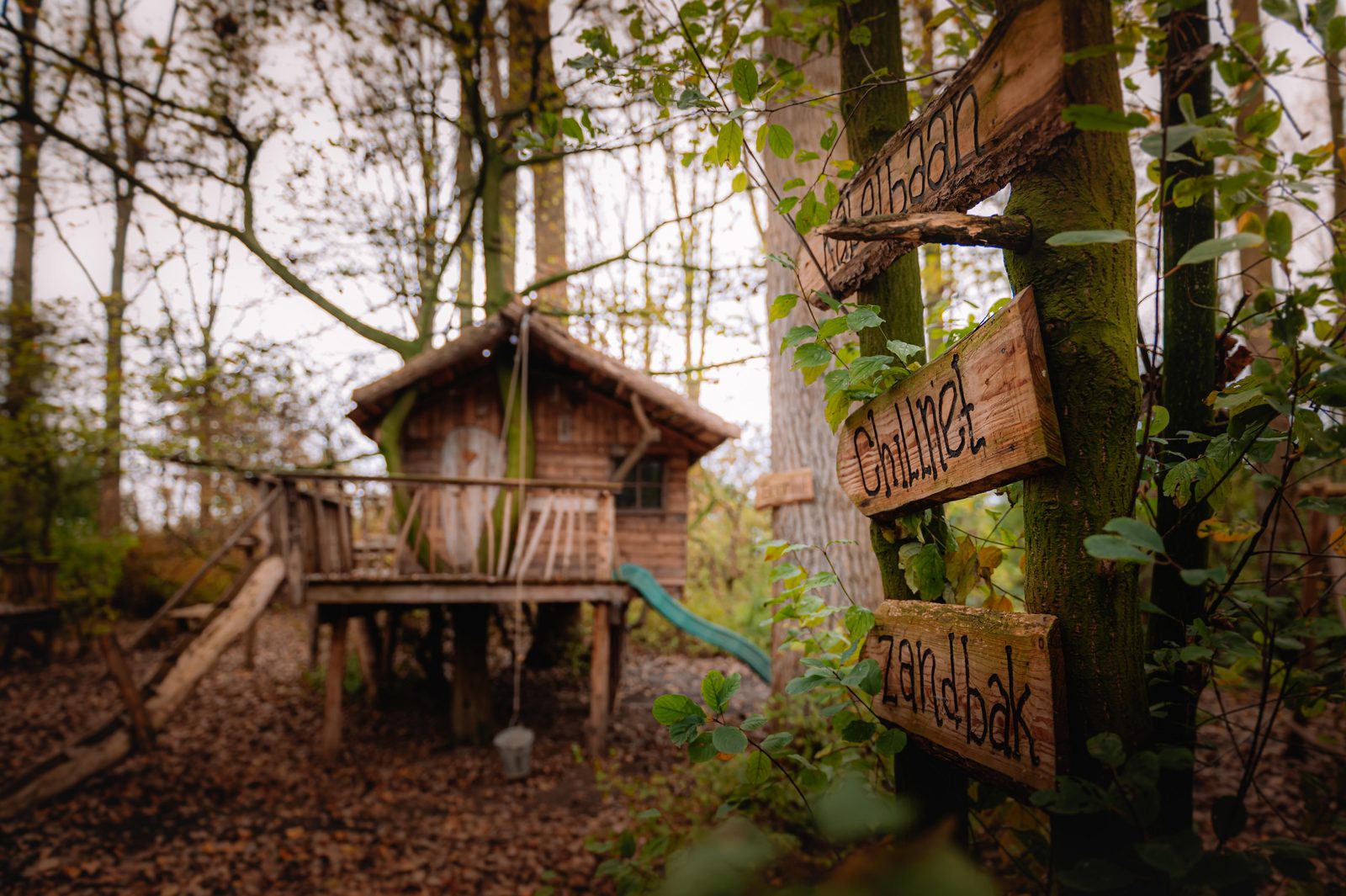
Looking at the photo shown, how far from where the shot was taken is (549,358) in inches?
335

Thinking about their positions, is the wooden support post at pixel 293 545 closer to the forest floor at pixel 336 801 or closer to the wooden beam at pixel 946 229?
the forest floor at pixel 336 801

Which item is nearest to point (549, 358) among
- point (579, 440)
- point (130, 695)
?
point (579, 440)

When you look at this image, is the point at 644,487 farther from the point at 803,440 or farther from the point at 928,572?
the point at 928,572

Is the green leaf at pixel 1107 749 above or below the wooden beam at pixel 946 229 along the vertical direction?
below

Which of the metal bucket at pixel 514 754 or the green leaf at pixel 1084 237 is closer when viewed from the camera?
the green leaf at pixel 1084 237

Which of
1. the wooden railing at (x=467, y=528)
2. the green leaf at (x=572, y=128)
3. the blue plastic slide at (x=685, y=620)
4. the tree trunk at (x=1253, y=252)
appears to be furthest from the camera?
the blue plastic slide at (x=685, y=620)

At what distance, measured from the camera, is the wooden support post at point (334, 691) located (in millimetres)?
6547

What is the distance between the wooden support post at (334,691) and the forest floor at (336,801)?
18 centimetres

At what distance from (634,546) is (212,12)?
8838mm

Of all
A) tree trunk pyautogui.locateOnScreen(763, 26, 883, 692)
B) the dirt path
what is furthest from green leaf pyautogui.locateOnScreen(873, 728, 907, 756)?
the dirt path

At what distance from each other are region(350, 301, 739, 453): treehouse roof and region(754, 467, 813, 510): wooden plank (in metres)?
3.38

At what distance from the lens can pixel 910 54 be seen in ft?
7.92

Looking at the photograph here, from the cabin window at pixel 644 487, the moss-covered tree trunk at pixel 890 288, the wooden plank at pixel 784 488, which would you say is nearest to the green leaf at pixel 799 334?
the moss-covered tree trunk at pixel 890 288

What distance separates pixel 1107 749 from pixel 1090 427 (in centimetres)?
53
